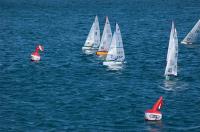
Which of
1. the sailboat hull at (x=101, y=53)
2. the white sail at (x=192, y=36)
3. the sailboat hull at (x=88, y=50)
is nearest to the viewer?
the sailboat hull at (x=101, y=53)

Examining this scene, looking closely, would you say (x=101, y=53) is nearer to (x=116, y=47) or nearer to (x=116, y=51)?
(x=116, y=47)

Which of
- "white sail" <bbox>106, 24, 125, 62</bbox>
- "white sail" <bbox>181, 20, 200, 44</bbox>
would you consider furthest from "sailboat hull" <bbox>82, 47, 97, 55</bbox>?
"white sail" <bbox>181, 20, 200, 44</bbox>

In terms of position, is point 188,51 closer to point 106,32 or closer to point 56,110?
point 106,32

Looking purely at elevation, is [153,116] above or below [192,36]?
below

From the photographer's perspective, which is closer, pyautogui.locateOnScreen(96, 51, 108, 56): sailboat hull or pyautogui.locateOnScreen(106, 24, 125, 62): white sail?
pyautogui.locateOnScreen(106, 24, 125, 62): white sail

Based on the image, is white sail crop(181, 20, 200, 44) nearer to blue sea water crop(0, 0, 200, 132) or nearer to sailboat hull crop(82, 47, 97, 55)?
blue sea water crop(0, 0, 200, 132)

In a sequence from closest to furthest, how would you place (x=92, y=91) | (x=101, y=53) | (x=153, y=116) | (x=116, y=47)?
1. (x=153, y=116)
2. (x=92, y=91)
3. (x=116, y=47)
4. (x=101, y=53)

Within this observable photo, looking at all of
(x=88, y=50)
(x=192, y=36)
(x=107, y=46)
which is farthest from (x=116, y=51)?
(x=192, y=36)

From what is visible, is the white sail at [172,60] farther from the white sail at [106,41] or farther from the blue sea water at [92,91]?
the white sail at [106,41]

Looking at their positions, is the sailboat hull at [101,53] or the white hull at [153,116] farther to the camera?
the sailboat hull at [101,53]

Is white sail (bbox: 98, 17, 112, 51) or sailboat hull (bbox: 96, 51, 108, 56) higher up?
white sail (bbox: 98, 17, 112, 51)

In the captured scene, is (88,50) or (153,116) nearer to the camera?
(153,116)

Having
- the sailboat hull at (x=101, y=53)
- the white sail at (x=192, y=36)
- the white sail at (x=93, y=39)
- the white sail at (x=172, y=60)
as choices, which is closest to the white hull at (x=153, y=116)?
the white sail at (x=172, y=60)

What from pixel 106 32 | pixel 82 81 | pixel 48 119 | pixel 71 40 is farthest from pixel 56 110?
pixel 71 40
